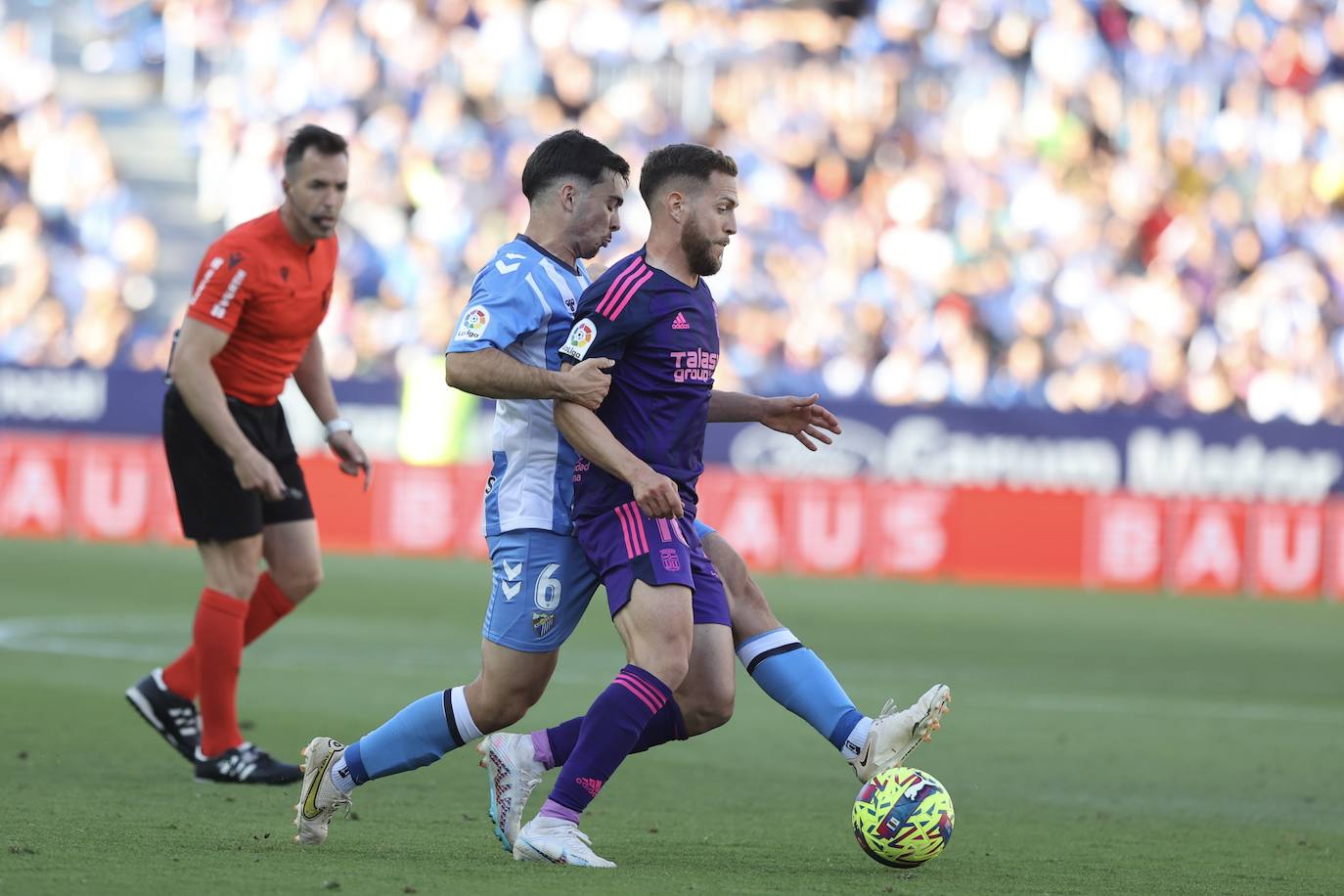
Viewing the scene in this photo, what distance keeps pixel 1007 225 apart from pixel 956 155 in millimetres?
1165

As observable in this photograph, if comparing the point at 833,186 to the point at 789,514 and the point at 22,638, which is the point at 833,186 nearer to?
the point at 789,514

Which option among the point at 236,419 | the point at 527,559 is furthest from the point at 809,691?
the point at 236,419

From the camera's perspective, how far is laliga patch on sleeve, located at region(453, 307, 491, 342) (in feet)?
20.1

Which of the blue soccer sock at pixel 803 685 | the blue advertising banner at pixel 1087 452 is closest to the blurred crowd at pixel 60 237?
the blue advertising banner at pixel 1087 452

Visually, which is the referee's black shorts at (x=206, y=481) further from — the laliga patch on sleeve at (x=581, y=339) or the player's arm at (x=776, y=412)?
the laliga patch on sleeve at (x=581, y=339)

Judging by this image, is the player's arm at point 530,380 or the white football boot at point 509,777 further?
the white football boot at point 509,777

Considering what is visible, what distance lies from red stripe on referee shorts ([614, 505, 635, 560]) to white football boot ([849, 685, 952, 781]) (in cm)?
88

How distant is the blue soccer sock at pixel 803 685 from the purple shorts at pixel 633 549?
0.46m

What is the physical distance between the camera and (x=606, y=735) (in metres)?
6.02

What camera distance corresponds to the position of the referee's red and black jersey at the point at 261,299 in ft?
26.1

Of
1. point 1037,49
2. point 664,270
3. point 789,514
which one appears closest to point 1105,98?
point 1037,49

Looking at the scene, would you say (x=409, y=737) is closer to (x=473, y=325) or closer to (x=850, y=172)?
(x=473, y=325)

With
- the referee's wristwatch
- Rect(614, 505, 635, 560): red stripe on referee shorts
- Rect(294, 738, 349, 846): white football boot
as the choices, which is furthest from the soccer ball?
the referee's wristwatch

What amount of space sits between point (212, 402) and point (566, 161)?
6.79 ft
